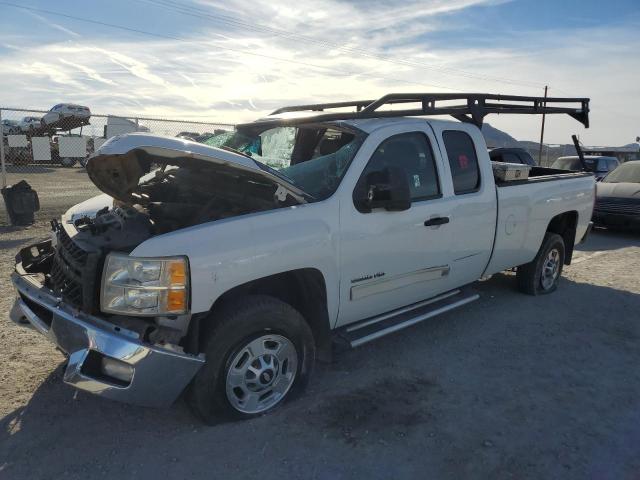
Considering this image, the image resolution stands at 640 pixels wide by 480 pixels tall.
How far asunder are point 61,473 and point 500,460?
252cm

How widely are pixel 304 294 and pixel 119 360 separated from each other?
134cm

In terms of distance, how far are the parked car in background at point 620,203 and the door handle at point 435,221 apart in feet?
25.7

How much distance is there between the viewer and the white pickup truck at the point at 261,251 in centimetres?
302

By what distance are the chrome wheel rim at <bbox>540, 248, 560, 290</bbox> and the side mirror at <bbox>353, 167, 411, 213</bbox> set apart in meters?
3.33

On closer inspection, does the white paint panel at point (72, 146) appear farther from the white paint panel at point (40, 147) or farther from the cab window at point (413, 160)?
the cab window at point (413, 160)

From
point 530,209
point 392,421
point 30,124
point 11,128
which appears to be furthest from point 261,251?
point 11,128

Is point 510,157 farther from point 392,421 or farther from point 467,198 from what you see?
point 392,421

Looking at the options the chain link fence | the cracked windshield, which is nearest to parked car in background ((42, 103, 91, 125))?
the chain link fence

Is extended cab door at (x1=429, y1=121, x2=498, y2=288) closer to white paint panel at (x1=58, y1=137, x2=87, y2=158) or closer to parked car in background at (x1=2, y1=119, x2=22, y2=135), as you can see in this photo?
white paint panel at (x1=58, y1=137, x2=87, y2=158)

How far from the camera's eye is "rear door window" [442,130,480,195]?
4.75m

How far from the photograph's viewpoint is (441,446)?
3.28 meters

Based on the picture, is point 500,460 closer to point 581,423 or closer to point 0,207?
point 581,423

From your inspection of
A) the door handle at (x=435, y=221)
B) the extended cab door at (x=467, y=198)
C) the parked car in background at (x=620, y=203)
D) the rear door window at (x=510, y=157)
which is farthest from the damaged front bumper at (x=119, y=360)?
the rear door window at (x=510, y=157)

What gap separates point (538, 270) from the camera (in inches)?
248
